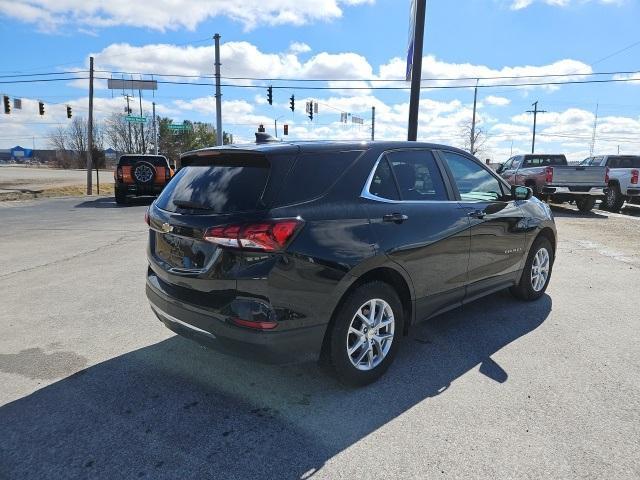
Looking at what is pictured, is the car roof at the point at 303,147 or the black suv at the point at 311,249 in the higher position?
the car roof at the point at 303,147

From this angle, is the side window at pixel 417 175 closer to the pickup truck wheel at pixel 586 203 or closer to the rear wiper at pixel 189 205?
the rear wiper at pixel 189 205

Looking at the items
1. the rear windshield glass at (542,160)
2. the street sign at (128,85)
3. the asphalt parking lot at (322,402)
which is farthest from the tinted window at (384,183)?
the street sign at (128,85)

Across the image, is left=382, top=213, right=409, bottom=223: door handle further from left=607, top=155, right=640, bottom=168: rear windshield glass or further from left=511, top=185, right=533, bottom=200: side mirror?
left=607, top=155, right=640, bottom=168: rear windshield glass

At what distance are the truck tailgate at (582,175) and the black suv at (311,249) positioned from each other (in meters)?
12.8

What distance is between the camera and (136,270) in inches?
274

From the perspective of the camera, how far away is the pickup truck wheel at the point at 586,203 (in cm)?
1560

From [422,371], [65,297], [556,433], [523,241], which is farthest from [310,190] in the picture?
[65,297]

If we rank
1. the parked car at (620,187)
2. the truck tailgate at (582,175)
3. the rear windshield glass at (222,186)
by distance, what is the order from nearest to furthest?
the rear windshield glass at (222,186) → the truck tailgate at (582,175) → the parked car at (620,187)

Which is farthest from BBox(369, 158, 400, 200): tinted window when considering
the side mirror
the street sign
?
the street sign

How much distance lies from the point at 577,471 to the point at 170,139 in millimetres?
96949

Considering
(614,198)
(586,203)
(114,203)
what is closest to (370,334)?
(586,203)

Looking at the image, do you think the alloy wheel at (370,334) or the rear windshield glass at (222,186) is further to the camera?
the alloy wheel at (370,334)

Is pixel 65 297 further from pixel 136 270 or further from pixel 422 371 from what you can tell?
pixel 422 371

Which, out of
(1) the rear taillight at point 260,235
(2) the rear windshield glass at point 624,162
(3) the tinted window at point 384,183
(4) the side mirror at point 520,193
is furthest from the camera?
(2) the rear windshield glass at point 624,162
